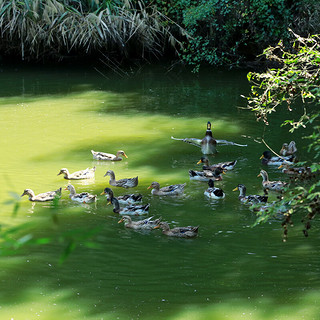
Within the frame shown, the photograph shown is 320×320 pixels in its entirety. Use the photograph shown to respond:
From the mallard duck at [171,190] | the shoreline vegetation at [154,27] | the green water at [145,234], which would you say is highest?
the shoreline vegetation at [154,27]

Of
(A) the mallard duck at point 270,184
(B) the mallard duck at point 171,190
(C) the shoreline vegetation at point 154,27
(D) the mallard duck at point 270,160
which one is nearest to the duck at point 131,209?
(B) the mallard duck at point 171,190

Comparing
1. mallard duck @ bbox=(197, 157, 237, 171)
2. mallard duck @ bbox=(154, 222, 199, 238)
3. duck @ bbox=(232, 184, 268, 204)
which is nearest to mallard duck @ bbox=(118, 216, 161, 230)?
mallard duck @ bbox=(154, 222, 199, 238)

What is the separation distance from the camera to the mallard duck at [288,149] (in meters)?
12.3

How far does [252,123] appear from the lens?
15.3 metres

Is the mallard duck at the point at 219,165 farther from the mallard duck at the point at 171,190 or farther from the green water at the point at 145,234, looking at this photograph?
the mallard duck at the point at 171,190

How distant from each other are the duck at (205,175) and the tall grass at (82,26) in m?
11.3

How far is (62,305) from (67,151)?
21.5 ft

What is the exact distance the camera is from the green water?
6805 mm

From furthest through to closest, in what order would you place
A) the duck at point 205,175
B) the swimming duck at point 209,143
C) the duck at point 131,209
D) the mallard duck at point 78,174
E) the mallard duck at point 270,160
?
the swimming duck at point 209,143 → the mallard duck at point 270,160 → the mallard duck at point 78,174 → the duck at point 205,175 → the duck at point 131,209

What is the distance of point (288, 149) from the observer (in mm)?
12383

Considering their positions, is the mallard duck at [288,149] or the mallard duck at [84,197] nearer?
the mallard duck at [84,197]

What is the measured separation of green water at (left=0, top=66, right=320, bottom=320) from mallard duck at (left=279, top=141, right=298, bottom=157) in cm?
37

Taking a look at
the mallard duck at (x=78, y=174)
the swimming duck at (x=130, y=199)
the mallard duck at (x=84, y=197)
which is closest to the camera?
the swimming duck at (x=130, y=199)

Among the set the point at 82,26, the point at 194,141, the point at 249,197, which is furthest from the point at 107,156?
the point at 82,26
